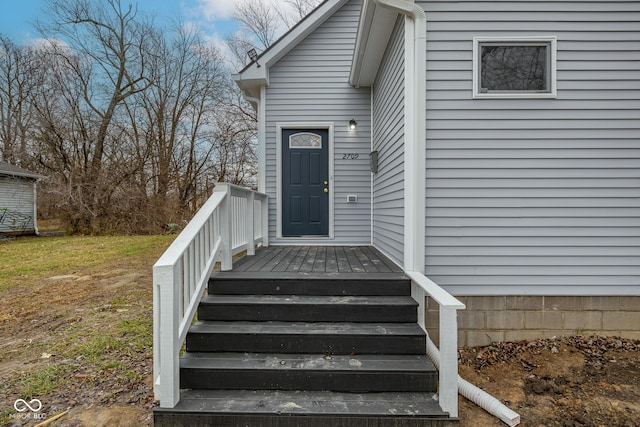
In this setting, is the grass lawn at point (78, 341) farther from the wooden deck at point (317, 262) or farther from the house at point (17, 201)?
the house at point (17, 201)

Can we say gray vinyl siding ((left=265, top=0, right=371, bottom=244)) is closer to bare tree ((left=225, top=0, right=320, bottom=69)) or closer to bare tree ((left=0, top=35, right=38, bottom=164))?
bare tree ((left=225, top=0, right=320, bottom=69))

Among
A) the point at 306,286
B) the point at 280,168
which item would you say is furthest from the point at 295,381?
the point at 280,168

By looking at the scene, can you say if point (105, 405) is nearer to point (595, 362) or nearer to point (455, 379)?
point (455, 379)

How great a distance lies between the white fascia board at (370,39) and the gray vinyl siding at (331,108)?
1.28 feet

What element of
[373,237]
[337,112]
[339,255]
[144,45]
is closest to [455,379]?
[339,255]

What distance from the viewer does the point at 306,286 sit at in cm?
278

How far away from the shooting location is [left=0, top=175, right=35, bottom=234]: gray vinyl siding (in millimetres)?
11227

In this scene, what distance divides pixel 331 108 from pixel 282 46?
4.11 feet

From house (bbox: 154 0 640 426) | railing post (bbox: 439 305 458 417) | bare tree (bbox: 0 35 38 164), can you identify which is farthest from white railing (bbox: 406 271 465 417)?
bare tree (bbox: 0 35 38 164)

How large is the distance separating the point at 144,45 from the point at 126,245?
10377mm

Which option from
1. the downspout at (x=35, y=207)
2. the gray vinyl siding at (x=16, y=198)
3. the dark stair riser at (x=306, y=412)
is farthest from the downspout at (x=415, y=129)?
the downspout at (x=35, y=207)

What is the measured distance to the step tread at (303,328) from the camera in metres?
2.38

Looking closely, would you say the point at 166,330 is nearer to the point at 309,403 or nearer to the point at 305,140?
the point at 309,403

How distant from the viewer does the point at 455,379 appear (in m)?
1.93
